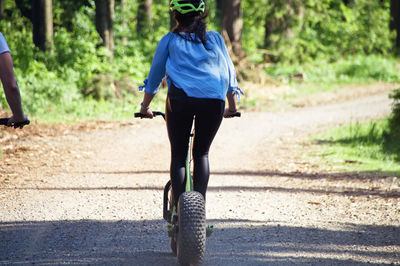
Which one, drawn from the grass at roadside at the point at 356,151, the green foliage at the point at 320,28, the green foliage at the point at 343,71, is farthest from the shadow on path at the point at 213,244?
the green foliage at the point at 320,28

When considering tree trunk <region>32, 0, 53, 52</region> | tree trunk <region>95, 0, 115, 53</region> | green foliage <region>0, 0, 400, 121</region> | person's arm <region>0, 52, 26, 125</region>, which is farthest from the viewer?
tree trunk <region>95, 0, 115, 53</region>

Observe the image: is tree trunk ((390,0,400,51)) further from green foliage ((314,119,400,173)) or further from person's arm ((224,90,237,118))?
person's arm ((224,90,237,118))

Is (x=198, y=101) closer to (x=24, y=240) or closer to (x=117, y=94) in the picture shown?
(x=24, y=240)

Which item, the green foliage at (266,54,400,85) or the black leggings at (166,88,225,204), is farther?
the green foliage at (266,54,400,85)

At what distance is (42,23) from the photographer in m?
16.6

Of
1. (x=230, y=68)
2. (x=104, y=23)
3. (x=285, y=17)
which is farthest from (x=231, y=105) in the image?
(x=285, y=17)

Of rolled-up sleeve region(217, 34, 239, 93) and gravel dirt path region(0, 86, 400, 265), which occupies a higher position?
rolled-up sleeve region(217, 34, 239, 93)

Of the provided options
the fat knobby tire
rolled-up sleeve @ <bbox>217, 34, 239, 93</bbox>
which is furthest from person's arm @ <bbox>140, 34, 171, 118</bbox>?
the fat knobby tire

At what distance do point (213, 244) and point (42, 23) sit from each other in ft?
44.3

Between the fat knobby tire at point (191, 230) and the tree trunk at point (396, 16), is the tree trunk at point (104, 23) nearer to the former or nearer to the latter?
the fat knobby tire at point (191, 230)

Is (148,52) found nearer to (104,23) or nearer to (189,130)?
(104,23)

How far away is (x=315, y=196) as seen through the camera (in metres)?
7.18

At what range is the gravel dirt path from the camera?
4.65 metres

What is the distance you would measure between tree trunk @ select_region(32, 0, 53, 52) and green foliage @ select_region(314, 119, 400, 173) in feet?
30.1
